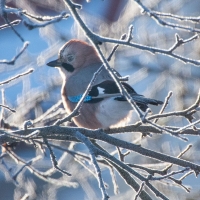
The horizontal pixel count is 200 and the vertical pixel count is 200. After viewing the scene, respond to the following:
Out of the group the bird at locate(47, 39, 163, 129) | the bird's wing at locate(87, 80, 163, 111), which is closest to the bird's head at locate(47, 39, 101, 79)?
the bird at locate(47, 39, 163, 129)

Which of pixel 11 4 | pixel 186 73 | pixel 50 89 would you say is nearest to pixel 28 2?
pixel 11 4

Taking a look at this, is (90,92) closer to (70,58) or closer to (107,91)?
(107,91)

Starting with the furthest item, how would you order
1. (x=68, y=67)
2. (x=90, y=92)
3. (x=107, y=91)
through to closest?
(x=68, y=67), (x=90, y=92), (x=107, y=91)

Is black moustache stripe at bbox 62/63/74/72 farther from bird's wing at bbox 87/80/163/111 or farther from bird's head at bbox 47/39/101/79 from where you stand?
bird's wing at bbox 87/80/163/111

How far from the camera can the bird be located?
A: 4.68 meters

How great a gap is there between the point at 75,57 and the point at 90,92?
634mm

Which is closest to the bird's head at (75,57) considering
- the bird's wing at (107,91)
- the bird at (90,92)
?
the bird at (90,92)

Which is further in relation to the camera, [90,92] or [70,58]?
[70,58]

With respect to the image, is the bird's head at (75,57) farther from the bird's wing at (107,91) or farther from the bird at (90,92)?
the bird's wing at (107,91)

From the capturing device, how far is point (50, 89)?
5.22 meters

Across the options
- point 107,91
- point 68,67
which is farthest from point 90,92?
point 68,67

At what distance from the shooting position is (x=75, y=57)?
543 cm

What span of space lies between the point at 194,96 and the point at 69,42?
4.67 ft

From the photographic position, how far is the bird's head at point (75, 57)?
535cm
